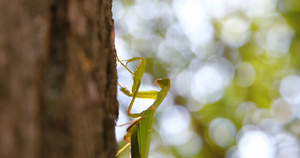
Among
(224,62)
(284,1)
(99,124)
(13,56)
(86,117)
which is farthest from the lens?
(224,62)

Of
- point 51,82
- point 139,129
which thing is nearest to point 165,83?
point 139,129

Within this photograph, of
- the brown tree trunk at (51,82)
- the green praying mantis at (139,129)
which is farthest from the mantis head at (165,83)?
the brown tree trunk at (51,82)

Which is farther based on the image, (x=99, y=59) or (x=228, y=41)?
(x=228, y=41)

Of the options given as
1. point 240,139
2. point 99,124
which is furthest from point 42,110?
point 240,139

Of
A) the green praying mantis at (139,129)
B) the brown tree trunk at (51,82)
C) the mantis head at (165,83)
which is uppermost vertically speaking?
the brown tree trunk at (51,82)

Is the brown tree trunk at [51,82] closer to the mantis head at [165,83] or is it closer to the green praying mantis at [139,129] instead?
the green praying mantis at [139,129]

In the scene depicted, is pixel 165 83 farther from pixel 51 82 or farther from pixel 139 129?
pixel 51 82

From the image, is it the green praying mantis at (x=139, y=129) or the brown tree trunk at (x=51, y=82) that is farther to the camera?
the green praying mantis at (x=139, y=129)

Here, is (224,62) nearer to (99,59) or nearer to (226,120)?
(226,120)
